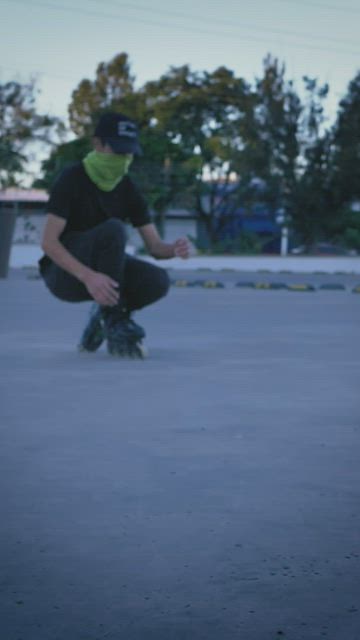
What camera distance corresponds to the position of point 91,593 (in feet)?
12.1

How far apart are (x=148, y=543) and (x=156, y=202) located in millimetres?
63371

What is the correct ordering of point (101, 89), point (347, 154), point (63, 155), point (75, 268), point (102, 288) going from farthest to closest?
1. point (101, 89)
2. point (63, 155)
3. point (347, 154)
4. point (75, 268)
5. point (102, 288)

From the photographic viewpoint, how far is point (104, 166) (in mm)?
10352

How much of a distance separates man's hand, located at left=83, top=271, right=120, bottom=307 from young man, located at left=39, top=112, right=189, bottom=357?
0.26 meters

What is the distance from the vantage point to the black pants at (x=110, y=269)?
400 inches

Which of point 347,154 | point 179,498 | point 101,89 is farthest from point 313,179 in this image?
point 179,498

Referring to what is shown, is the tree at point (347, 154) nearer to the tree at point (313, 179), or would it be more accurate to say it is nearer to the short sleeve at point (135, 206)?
the tree at point (313, 179)

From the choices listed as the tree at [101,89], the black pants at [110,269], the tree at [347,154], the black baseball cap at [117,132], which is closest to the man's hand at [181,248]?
the black pants at [110,269]

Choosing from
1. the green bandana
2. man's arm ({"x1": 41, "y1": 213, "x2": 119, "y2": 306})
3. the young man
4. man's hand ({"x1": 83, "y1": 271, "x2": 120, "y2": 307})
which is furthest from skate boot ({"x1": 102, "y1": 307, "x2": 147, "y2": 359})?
the green bandana

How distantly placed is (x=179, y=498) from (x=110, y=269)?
5.30 m

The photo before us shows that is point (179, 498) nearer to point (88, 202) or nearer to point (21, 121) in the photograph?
point (88, 202)

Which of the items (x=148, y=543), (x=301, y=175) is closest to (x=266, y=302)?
(x=148, y=543)

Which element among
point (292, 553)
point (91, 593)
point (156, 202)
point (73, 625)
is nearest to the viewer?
point (73, 625)

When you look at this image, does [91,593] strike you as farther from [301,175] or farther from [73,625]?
[301,175]
